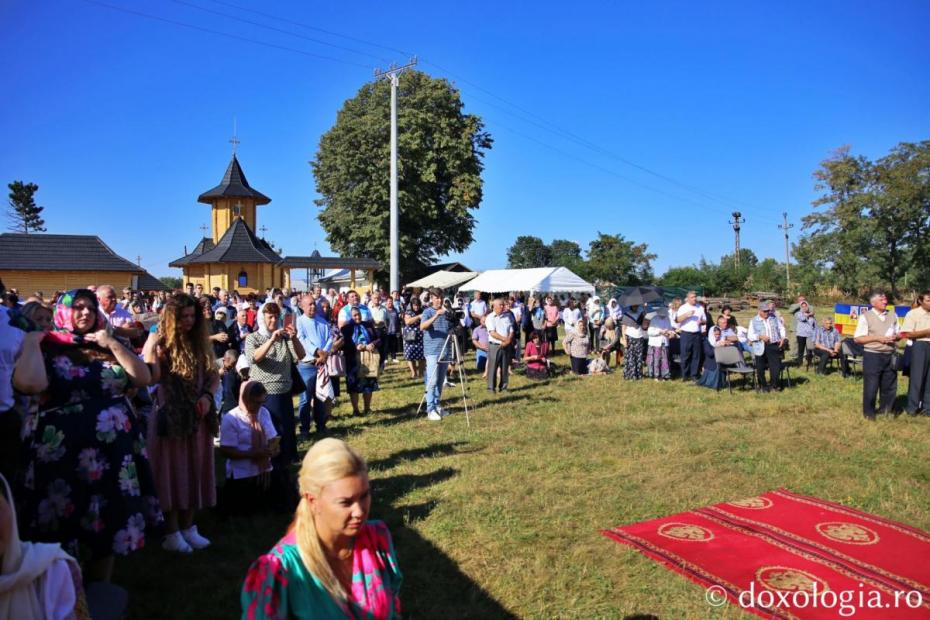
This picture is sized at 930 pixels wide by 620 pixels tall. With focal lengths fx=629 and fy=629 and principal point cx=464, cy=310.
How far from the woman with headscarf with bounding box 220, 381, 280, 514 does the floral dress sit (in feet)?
5.43

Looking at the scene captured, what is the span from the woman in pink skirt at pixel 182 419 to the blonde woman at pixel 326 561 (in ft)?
8.68

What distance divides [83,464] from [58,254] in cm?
Answer: 3423

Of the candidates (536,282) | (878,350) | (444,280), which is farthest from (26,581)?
(444,280)

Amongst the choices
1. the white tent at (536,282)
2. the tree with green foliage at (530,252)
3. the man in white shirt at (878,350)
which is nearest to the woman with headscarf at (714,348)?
the man in white shirt at (878,350)

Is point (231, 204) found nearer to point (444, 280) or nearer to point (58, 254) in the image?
point (58, 254)

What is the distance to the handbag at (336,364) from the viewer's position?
8.79 meters

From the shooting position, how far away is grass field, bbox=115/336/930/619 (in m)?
4.24

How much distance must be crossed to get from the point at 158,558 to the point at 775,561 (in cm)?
457

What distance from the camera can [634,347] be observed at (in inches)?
548

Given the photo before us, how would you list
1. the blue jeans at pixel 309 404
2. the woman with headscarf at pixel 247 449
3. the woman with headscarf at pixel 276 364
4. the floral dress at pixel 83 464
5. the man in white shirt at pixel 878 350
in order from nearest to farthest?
the floral dress at pixel 83 464 < the woman with headscarf at pixel 247 449 < the woman with headscarf at pixel 276 364 < the blue jeans at pixel 309 404 < the man in white shirt at pixel 878 350

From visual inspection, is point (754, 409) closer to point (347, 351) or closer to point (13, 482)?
point (347, 351)

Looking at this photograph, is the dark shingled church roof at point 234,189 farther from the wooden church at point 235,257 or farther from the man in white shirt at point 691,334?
the man in white shirt at point 691,334

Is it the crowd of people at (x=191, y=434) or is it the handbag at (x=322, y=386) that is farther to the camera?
the handbag at (x=322, y=386)

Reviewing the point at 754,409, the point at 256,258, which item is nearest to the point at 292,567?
the point at 754,409
